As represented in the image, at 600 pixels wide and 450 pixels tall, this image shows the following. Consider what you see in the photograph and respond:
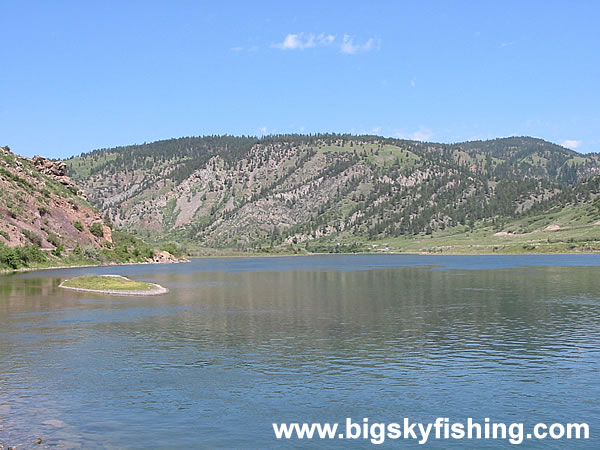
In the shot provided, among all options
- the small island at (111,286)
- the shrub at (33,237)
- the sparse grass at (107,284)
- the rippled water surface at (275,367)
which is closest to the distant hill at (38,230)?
the shrub at (33,237)

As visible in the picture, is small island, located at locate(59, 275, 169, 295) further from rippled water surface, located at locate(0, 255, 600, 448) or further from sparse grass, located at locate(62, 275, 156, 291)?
rippled water surface, located at locate(0, 255, 600, 448)

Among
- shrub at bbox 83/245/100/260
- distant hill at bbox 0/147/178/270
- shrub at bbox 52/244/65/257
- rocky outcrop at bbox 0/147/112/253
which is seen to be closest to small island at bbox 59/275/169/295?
distant hill at bbox 0/147/178/270

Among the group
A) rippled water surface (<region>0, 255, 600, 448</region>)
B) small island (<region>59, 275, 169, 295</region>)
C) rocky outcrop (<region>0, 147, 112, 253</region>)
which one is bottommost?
rippled water surface (<region>0, 255, 600, 448</region>)

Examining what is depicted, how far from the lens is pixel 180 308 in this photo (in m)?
75.8

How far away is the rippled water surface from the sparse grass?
588 inches

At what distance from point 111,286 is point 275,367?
6163 centimetres

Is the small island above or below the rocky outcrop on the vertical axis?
below

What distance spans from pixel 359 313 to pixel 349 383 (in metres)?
33.7

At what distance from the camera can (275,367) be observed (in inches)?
1606

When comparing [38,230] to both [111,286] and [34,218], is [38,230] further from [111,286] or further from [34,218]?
[111,286]

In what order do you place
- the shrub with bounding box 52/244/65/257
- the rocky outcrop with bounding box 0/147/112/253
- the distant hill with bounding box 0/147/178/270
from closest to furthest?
the distant hill with bounding box 0/147/178/270 → the rocky outcrop with bounding box 0/147/112/253 → the shrub with bounding box 52/244/65/257

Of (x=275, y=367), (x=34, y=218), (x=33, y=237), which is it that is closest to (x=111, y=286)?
(x=275, y=367)

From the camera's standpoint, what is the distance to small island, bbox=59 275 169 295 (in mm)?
93562

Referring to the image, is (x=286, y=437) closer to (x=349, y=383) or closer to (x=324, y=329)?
(x=349, y=383)
